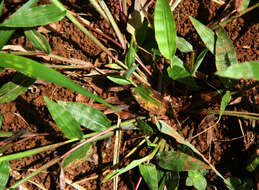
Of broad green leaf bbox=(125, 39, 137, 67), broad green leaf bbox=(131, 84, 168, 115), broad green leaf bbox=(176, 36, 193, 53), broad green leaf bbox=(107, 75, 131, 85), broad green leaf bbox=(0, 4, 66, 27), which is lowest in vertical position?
broad green leaf bbox=(131, 84, 168, 115)

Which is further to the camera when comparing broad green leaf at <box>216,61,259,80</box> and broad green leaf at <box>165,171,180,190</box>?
broad green leaf at <box>165,171,180,190</box>

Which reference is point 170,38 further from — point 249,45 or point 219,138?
point 219,138

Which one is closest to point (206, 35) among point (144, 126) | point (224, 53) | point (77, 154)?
point (224, 53)

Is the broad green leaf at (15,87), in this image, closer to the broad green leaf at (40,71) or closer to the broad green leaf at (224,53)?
the broad green leaf at (40,71)

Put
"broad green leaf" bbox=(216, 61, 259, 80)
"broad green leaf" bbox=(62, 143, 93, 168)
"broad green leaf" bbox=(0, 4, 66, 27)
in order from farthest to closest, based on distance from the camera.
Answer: "broad green leaf" bbox=(62, 143, 93, 168), "broad green leaf" bbox=(0, 4, 66, 27), "broad green leaf" bbox=(216, 61, 259, 80)

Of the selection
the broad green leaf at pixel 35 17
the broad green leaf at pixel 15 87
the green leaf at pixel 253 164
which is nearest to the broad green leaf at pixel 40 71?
the broad green leaf at pixel 35 17

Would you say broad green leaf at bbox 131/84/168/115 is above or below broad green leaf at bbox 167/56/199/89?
below

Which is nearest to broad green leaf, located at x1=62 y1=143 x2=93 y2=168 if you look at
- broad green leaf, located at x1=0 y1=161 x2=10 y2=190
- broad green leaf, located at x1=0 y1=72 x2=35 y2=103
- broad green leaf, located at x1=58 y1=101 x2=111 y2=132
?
broad green leaf, located at x1=58 y1=101 x2=111 y2=132

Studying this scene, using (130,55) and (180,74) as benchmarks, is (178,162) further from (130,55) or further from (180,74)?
(130,55)

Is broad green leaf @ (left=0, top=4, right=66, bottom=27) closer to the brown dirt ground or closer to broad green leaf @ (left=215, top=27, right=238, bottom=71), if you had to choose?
the brown dirt ground

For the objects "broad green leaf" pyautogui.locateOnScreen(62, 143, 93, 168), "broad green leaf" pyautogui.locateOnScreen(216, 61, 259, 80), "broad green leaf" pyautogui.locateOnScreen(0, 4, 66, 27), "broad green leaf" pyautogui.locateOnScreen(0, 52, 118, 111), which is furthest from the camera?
"broad green leaf" pyautogui.locateOnScreen(62, 143, 93, 168)
